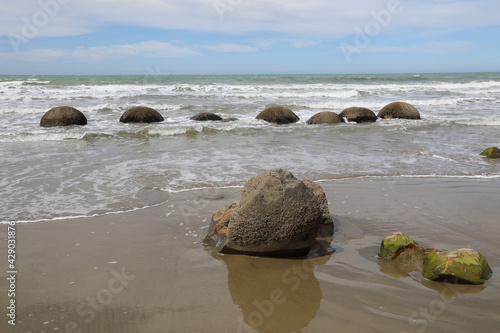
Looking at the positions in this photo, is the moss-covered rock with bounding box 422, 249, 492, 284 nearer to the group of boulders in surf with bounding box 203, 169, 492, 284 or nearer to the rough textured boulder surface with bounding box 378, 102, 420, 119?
the group of boulders in surf with bounding box 203, 169, 492, 284

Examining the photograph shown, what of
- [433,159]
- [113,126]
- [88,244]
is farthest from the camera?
[113,126]

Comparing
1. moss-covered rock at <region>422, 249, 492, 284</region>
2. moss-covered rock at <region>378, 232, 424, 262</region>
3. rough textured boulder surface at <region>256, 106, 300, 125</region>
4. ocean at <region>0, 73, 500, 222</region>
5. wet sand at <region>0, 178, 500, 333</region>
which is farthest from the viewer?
rough textured boulder surface at <region>256, 106, 300, 125</region>

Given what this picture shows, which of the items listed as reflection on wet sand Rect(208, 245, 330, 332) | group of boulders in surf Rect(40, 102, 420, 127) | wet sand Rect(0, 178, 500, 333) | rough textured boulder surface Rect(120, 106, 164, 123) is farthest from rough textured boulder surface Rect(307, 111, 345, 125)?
reflection on wet sand Rect(208, 245, 330, 332)

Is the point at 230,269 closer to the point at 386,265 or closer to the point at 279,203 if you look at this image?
the point at 279,203

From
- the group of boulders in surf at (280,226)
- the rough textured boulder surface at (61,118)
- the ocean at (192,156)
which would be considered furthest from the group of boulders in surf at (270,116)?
the group of boulders in surf at (280,226)

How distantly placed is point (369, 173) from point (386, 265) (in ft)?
11.8

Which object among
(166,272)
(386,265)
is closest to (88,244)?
(166,272)

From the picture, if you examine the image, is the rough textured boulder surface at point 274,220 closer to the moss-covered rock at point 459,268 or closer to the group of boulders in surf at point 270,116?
A: the moss-covered rock at point 459,268

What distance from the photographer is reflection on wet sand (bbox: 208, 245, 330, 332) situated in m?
2.79

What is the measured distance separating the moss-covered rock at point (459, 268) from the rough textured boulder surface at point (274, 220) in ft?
3.46

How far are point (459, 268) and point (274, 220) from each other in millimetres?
1550

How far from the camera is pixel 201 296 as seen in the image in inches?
123

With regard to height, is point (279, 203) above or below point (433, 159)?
above

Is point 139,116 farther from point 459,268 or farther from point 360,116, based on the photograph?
point 459,268
